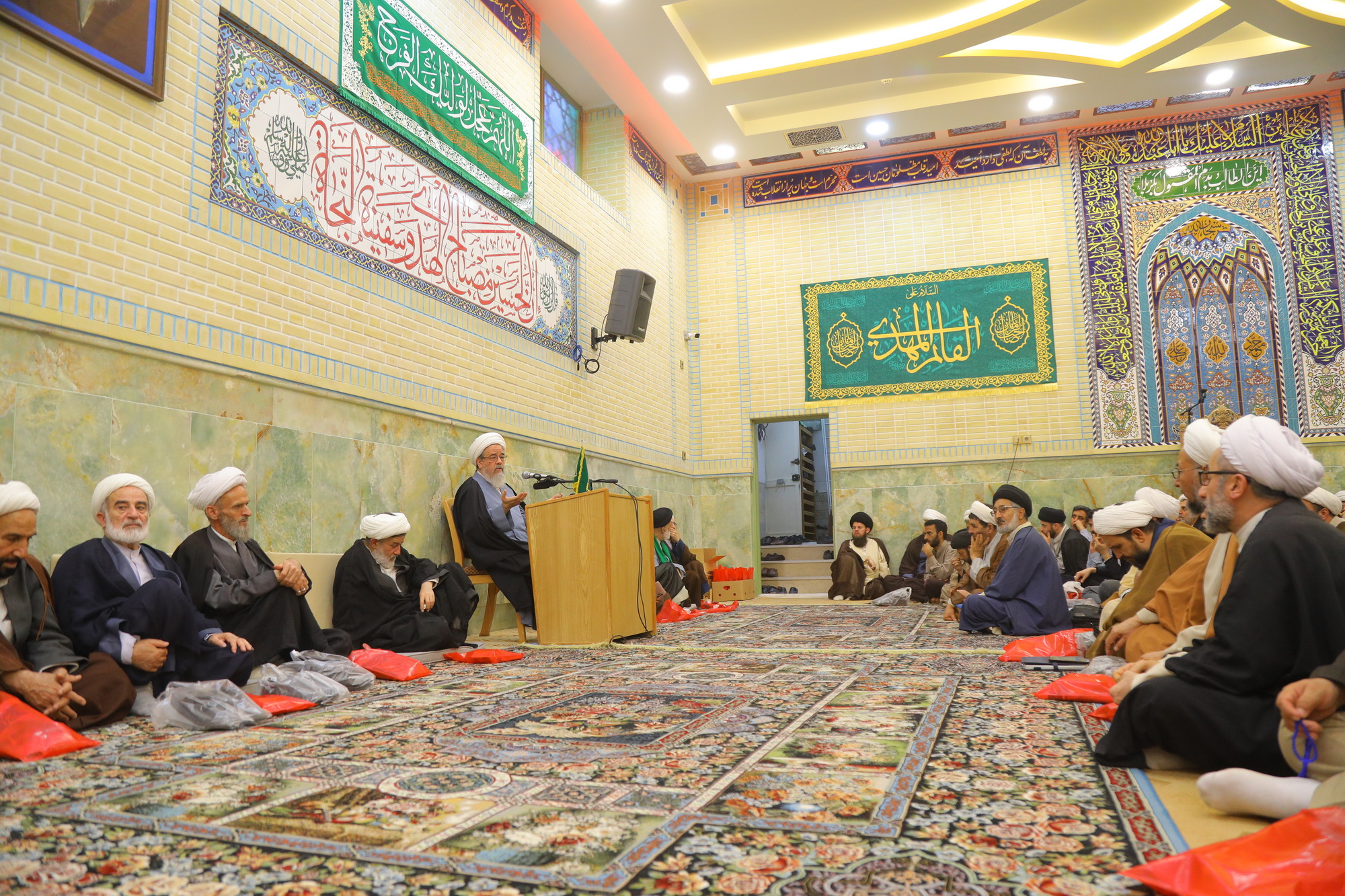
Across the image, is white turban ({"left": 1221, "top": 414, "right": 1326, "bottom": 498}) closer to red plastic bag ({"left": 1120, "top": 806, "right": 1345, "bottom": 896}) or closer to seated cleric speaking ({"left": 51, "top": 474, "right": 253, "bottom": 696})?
red plastic bag ({"left": 1120, "top": 806, "right": 1345, "bottom": 896})

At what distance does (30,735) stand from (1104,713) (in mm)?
2819

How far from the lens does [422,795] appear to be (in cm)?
177

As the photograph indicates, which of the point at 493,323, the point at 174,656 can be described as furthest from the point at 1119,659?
the point at 493,323

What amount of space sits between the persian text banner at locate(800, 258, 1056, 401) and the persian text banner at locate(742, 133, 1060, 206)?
40.2 inches

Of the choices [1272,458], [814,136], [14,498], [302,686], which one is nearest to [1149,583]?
[1272,458]

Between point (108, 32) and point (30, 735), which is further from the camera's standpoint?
point (108, 32)

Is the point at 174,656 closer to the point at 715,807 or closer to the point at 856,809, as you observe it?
the point at 715,807

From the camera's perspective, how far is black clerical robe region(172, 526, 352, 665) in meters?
3.23

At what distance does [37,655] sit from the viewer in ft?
8.34

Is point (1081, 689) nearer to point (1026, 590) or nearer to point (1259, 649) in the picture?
point (1259, 649)

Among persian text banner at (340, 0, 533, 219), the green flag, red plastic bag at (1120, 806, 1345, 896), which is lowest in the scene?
red plastic bag at (1120, 806, 1345, 896)

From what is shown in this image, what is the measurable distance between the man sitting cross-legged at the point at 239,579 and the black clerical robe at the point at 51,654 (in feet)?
1.82

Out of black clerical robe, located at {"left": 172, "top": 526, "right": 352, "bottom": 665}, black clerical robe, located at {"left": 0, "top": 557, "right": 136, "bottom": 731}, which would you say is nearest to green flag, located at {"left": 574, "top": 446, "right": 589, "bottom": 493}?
black clerical robe, located at {"left": 172, "top": 526, "right": 352, "bottom": 665}

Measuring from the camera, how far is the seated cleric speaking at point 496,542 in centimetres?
520
